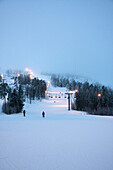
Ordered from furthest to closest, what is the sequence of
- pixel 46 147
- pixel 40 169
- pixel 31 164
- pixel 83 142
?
1. pixel 83 142
2. pixel 46 147
3. pixel 31 164
4. pixel 40 169

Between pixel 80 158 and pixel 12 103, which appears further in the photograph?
pixel 12 103

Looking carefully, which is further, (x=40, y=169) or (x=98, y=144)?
(x=98, y=144)

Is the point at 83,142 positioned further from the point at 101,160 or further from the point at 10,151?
the point at 10,151

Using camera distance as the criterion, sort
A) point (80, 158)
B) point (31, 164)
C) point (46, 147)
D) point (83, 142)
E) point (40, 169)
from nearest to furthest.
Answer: point (40, 169), point (31, 164), point (80, 158), point (46, 147), point (83, 142)

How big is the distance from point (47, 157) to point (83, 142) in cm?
211

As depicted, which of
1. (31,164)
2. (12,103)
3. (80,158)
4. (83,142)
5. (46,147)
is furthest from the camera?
(12,103)

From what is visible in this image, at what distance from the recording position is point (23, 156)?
→ 13.8 ft

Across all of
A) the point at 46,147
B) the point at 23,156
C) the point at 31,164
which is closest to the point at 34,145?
the point at 46,147

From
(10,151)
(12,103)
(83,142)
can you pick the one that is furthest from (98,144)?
(12,103)

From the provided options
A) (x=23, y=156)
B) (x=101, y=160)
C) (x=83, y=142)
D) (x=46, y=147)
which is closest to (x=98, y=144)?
(x=83, y=142)

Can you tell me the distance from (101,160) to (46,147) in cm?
228

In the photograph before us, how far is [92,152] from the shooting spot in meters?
4.43

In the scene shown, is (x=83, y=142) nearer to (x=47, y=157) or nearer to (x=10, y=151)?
(x=47, y=157)

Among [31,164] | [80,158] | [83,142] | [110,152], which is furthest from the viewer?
[83,142]
